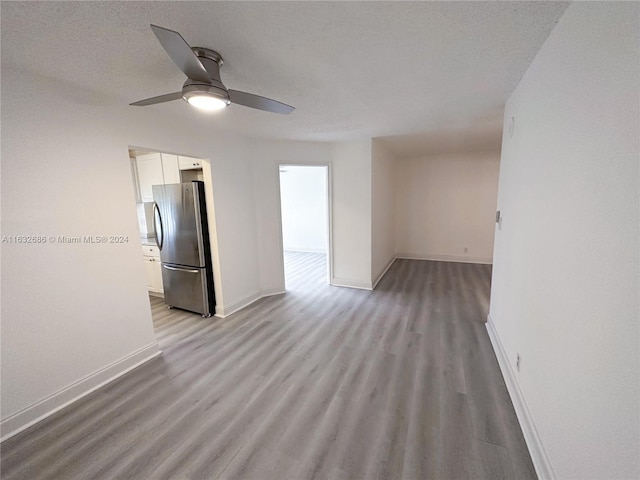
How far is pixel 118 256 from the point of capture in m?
2.24

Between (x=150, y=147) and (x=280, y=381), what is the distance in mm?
2441

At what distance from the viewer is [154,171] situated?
3682mm

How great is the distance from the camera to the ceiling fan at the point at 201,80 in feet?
3.92

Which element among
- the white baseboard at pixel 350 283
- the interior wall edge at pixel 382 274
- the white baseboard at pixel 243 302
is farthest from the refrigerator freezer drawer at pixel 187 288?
the interior wall edge at pixel 382 274

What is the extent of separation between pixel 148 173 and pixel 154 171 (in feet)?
0.48

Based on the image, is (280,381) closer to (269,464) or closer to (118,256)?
(269,464)

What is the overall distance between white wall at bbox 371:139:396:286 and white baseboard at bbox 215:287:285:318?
1.65 metres

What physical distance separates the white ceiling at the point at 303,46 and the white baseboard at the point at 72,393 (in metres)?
2.23

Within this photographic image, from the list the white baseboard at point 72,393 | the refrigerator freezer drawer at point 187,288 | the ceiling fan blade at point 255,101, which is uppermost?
the ceiling fan blade at point 255,101

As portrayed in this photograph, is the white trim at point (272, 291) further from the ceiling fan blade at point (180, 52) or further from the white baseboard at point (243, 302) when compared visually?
the ceiling fan blade at point (180, 52)

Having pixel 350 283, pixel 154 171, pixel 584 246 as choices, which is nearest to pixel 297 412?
pixel 584 246

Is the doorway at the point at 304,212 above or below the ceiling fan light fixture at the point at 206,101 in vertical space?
below

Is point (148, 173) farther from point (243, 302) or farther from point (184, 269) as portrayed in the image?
point (243, 302)

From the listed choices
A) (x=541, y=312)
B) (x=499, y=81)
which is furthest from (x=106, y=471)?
(x=499, y=81)
